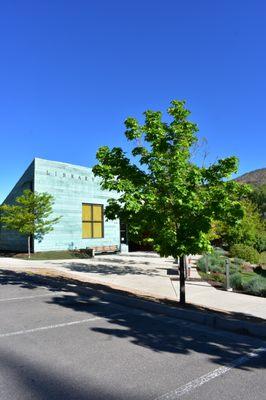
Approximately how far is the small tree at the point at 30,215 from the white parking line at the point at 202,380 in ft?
55.0

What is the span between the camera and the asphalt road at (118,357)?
192 inches

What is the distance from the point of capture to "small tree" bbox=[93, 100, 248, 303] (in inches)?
394

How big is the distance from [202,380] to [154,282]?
31.5 ft

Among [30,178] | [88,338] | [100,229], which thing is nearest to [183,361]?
[88,338]

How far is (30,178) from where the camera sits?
23812 millimetres

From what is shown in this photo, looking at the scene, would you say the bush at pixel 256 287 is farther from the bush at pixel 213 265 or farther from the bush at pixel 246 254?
the bush at pixel 246 254

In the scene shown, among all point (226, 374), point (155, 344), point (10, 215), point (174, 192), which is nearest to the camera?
point (226, 374)

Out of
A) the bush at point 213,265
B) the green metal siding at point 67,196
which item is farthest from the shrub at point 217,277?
the green metal siding at point 67,196

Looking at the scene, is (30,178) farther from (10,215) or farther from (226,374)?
(226,374)

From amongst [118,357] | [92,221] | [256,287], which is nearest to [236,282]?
[256,287]

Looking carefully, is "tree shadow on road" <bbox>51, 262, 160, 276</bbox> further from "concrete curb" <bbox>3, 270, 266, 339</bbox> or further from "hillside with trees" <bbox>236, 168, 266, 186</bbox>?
"hillside with trees" <bbox>236, 168, 266, 186</bbox>

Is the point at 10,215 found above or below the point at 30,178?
below

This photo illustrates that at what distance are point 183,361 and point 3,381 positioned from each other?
2457mm

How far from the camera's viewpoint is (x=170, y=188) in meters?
9.95
